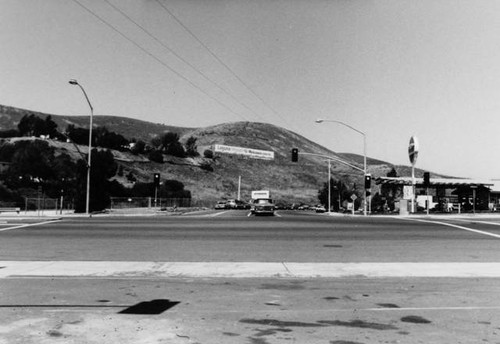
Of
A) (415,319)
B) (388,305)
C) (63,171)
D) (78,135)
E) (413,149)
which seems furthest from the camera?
(78,135)

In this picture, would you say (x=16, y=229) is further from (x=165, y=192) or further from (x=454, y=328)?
(x=165, y=192)

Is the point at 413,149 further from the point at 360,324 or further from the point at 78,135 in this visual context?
the point at 78,135

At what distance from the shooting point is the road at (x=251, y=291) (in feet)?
23.1

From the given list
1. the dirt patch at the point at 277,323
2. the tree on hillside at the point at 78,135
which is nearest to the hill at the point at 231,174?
the tree on hillside at the point at 78,135

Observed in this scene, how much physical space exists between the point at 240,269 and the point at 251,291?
299cm

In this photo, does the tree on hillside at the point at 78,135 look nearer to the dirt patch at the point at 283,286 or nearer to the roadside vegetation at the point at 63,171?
the roadside vegetation at the point at 63,171

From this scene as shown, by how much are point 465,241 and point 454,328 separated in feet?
48.9

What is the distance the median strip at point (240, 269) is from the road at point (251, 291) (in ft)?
0.09

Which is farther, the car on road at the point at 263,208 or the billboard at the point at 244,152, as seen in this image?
the billboard at the point at 244,152

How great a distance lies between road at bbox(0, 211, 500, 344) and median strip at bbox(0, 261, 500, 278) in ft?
0.09

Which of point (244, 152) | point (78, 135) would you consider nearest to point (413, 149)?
point (78, 135)

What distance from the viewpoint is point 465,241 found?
69.3 ft

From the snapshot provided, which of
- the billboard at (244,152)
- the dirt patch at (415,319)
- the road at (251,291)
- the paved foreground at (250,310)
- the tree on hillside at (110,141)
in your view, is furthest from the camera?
the billboard at (244,152)

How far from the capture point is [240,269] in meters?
13.3
